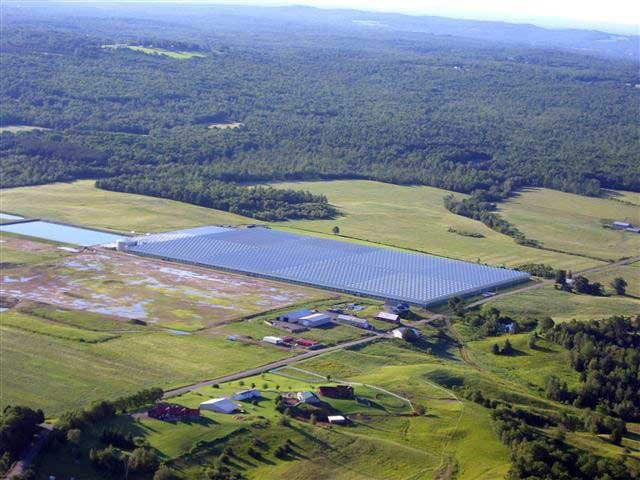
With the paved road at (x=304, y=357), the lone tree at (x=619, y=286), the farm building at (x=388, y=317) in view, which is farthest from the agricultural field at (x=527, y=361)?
the lone tree at (x=619, y=286)

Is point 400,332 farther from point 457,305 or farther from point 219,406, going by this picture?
point 219,406

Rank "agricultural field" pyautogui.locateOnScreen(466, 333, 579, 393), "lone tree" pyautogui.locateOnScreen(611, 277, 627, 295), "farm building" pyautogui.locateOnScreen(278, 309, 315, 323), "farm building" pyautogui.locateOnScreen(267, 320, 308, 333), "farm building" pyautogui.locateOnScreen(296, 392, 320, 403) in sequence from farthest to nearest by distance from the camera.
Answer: "lone tree" pyautogui.locateOnScreen(611, 277, 627, 295) → "farm building" pyautogui.locateOnScreen(278, 309, 315, 323) → "farm building" pyautogui.locateOnScreen(267, 320, 308, 333) → "agricultural field" pyautogui.locateOnScreen(466, 333, 579, 393) → "farm building" pyautogui.locateOnScreen(296, 392, 320, 403)

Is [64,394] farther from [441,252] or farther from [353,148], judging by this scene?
[353,148]

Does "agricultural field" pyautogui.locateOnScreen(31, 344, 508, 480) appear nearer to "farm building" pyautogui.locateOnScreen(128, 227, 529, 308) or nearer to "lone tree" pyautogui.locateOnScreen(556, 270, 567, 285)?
"farm building" pyautogui.locateOnScreen(128, 227, 529, 308)

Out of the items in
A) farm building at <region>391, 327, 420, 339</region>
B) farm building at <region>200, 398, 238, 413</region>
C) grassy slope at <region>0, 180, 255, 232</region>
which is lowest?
grassy slope at <region>0, 180, 255, 232</region>

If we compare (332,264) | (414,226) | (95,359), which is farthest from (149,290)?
(414,226)

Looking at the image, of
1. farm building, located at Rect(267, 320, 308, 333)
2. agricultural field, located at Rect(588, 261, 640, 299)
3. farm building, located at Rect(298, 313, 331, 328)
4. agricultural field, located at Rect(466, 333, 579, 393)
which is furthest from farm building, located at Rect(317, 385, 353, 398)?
agricultural field, located at Rect(588, 261, 640, 299)
